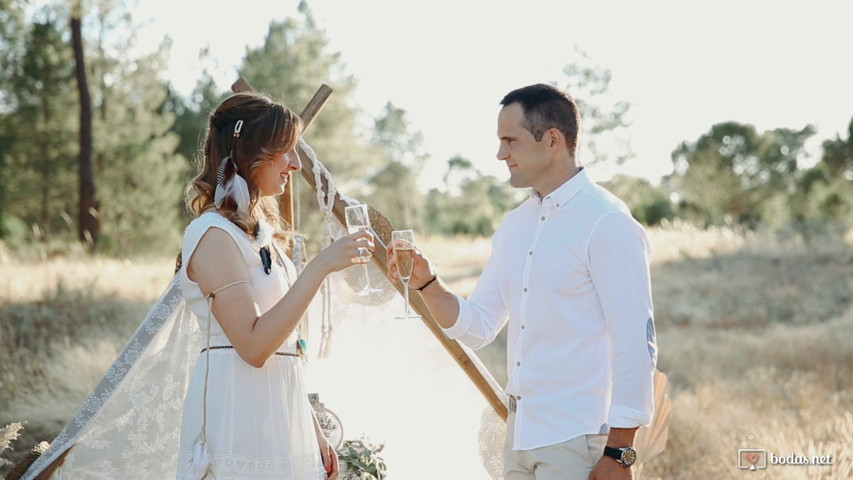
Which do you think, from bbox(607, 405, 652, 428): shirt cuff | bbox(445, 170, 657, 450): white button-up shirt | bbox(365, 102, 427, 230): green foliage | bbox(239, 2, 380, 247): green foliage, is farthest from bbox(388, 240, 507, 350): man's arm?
bbox(365, 102, 427, 230): green foliage

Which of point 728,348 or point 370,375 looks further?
point 728,348

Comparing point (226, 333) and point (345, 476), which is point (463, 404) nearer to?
point (345, 476)

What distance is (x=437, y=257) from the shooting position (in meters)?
18.8

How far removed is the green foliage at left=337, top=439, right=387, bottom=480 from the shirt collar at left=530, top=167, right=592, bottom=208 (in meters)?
1.97

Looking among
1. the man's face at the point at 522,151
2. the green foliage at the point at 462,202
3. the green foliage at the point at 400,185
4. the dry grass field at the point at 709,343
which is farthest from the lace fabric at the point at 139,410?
the green foliage at the point at 462,202

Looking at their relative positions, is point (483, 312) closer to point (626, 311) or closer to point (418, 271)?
point (418, 271)

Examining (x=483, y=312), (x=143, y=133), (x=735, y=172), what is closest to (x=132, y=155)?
(x=143, y=133)

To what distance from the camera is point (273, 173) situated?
301 cm

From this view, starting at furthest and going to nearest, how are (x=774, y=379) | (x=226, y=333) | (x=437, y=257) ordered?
(x=437, y=257) → (x=774, y=379) → (x=226, y=333)

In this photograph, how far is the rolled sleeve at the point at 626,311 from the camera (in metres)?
2.77

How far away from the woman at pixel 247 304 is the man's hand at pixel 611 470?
3.21 ft

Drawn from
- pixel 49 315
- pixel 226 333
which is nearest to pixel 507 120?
pixel 226 333

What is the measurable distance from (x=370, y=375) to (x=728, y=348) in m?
6.67

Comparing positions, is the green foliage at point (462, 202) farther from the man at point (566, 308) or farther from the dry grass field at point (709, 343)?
the man at point (566, 308)
